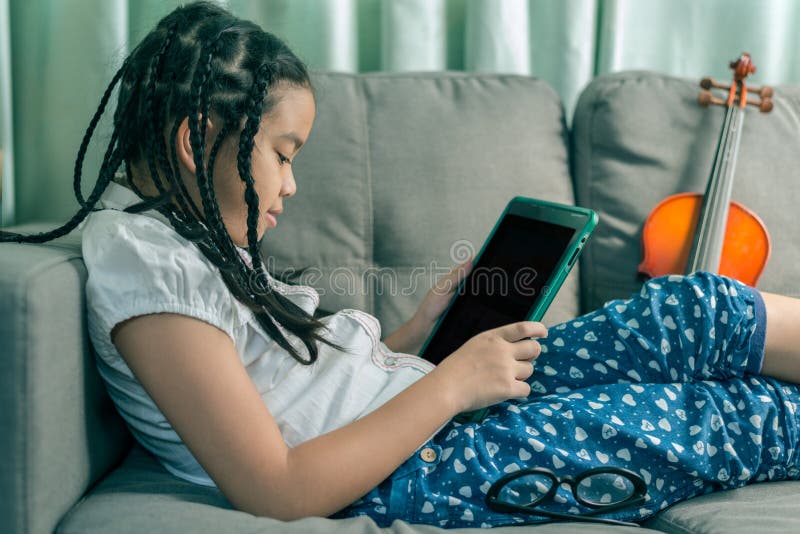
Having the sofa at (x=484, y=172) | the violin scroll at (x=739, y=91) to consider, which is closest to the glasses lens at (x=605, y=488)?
the sofa at (x=484, y=172)

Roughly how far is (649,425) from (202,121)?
1.77 feet

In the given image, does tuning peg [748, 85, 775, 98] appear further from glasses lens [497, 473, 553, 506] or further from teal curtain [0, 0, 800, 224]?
glasses lens [497, 473, 553, 506]

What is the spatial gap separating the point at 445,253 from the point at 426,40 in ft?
1.60

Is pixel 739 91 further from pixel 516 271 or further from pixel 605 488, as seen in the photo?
pixel 605 488

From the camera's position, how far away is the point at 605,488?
728mm

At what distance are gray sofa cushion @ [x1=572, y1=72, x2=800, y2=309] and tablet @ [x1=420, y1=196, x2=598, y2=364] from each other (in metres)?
0.30

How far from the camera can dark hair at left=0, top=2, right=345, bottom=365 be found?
2.39 ft

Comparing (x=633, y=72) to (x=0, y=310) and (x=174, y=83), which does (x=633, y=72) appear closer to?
(x=174, y=83)

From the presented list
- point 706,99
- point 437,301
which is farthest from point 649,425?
point 706,99

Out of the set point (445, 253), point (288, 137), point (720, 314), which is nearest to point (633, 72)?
point (445, 253)

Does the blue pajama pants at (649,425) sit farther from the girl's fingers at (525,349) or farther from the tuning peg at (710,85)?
the tuning peg at (710,85)

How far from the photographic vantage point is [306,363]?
775 millimetres

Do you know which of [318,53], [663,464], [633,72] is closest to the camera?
[663,464]

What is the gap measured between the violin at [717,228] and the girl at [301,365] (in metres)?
0.32
